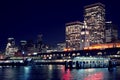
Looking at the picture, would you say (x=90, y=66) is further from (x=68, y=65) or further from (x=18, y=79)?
(x=18, y=79)

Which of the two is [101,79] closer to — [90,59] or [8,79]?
[8,79]

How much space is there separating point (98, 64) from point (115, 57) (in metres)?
41.4

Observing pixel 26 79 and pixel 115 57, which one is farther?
pixel 115 57

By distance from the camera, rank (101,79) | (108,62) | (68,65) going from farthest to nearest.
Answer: (108,62)
(68,65)
(101,79)

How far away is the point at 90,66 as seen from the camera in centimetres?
14438

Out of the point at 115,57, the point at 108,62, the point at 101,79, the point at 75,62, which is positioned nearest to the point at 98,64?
the point at 108,62

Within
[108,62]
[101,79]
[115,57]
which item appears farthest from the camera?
[115,57]

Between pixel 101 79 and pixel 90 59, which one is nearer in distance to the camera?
pixel 101 79

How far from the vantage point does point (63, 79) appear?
241ft

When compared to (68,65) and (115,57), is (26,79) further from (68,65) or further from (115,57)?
(115,57)

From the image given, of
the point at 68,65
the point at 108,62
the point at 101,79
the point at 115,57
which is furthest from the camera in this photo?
the point at 115,57

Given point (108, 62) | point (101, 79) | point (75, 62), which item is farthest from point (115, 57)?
point (101, 79)

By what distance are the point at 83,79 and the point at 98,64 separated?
7821cm

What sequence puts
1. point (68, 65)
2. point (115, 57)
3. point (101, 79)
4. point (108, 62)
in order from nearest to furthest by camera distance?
point (101, 79) → point (68, 65) → point (108, 62) → point (115, 57)
